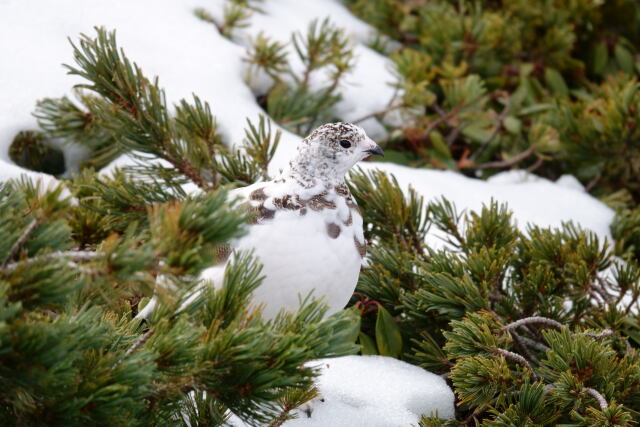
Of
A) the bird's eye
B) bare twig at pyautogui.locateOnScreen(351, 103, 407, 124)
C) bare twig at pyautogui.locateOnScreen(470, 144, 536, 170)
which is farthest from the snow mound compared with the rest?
bare twig at pyautogui.locateOnScreen(470, 144, 536, 170)

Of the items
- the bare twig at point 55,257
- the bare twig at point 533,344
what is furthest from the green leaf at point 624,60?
the bare twig at point 55,257

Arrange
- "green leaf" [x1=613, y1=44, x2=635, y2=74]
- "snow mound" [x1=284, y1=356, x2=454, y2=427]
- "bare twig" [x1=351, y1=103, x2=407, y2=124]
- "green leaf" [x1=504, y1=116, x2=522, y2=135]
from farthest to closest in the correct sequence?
1. "green leaf" [x1=613, y1=44, x2=635, y2=74]
2. "green leaf" [x1=504, y1=116, x2=522, y2=135]
3. "bare twig" [x1=351, y1=103, x2=407, y2=124]
4. "snow mound" [x1=284, y1=356, x2=454, y2=427]

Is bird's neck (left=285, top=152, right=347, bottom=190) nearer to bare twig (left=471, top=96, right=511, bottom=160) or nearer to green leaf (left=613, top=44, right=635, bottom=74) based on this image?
bare twig (left=471, top=96, right=511, bottom=160)

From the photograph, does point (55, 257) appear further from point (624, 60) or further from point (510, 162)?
point (624, 60)

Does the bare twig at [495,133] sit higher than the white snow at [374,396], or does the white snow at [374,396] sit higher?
the bare twig at [495,133]

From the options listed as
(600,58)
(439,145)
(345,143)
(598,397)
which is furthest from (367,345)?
(600,58)

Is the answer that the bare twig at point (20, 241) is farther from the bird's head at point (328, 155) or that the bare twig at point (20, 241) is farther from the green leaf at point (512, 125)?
the green leaf at point (512, 125)
